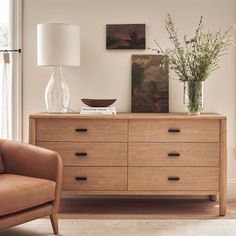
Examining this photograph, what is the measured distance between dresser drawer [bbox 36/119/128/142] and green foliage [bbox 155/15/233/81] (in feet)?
2.16

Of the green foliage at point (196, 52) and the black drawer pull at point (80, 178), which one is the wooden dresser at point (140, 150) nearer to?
the black drawer pull at point (80, 178)

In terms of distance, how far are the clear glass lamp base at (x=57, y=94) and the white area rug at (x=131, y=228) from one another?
0.91 metres

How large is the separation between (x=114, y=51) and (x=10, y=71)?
3.05ft

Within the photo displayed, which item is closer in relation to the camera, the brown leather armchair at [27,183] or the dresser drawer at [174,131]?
the brown leather armchair at [27,183]

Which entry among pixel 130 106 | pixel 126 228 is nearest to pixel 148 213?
pixel 126 228

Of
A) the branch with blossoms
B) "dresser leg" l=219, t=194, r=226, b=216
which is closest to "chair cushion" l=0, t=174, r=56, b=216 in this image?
"dresser leg" l=219, t=194, r=226, b=216

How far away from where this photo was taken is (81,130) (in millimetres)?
3596

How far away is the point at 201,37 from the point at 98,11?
0.92 metres

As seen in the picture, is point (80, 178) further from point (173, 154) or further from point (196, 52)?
point (196, 52)

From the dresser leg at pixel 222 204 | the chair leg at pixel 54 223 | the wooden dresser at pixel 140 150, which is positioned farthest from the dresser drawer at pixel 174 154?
the chair leg at pixel 54 223

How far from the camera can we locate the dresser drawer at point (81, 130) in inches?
141

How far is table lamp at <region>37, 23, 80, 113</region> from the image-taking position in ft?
11.9

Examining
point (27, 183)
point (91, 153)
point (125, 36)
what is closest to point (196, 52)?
point (125, 36)

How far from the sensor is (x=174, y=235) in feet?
10.2
